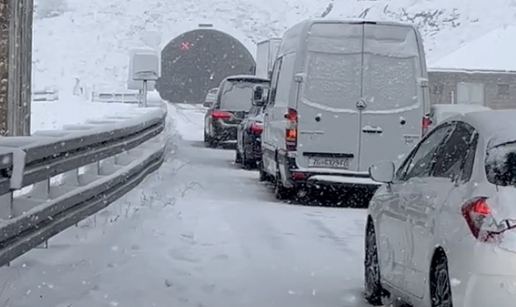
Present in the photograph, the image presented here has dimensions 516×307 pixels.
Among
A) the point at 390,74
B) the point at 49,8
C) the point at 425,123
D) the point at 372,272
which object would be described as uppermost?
the point at 49,8

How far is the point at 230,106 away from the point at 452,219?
65.4 ft

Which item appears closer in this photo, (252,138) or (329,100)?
(329,100)

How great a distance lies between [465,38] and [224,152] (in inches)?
1849

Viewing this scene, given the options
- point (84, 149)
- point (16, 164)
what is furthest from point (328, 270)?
point (16, 164)

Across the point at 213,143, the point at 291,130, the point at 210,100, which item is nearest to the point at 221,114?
the point at 213,143

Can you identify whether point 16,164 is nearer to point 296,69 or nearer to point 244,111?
point 296,69

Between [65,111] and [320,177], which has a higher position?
[320,177]

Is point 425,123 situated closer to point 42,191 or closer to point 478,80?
point 42,191

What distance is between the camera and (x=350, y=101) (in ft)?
46.3

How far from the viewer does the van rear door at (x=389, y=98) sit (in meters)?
14.1

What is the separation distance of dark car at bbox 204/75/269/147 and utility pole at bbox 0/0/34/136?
986 cm

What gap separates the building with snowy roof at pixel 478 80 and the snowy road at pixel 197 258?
46.2m

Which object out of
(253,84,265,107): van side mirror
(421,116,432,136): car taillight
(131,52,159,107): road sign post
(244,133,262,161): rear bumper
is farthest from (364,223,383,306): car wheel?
(131,52,159,107): road sign post

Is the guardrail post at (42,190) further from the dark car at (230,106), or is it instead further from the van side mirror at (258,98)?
the dark car at (230,106)
